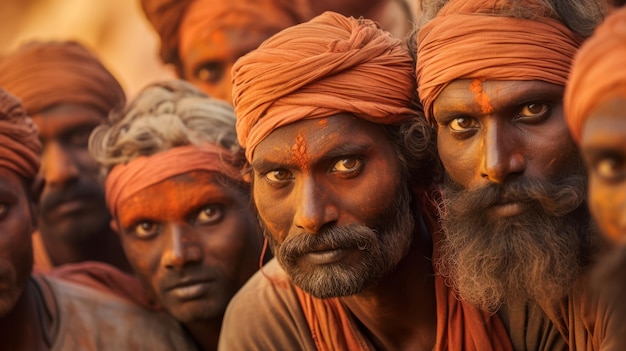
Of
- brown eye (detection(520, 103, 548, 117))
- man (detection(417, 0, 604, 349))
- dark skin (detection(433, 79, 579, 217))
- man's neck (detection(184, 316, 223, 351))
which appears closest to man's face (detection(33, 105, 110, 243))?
man's neck (detection(184, 316, 223, 351))

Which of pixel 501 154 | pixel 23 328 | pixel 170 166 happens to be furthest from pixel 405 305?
pixel 23 328

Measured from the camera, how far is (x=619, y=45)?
10.3 feet

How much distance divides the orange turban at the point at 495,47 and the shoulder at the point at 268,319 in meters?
1.19

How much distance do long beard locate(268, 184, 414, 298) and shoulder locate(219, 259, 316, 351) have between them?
1.37ft

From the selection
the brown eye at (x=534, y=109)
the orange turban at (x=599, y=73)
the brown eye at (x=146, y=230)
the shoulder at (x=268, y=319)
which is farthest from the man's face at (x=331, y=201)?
the orange turban at (x=599, y=73)

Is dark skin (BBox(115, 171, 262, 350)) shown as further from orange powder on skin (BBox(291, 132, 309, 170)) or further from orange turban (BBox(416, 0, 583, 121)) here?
orange turban (BBox(416, 0, 583, 121))

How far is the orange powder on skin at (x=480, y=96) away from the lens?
419cm

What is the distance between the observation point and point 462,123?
4.30 m

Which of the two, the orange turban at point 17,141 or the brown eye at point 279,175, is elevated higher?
the brown eye at point 279,175

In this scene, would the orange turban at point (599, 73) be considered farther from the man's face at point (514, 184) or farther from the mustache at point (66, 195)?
the mustache at point (66, 195)

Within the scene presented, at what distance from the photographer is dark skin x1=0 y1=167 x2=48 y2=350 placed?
523 centimetres

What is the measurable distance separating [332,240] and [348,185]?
0.79ft

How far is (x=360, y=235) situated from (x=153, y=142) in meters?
1.64

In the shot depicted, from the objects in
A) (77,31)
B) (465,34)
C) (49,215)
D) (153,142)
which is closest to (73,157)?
(49,215)
